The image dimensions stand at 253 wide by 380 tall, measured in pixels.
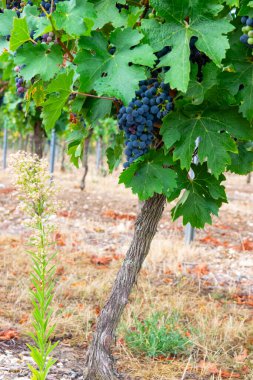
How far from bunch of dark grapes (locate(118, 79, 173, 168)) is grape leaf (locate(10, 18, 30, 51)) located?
47 cm

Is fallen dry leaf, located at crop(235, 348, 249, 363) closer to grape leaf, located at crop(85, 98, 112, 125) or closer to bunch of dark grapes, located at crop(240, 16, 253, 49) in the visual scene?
grape leaf, located at crop(85, 98, 112, 125)

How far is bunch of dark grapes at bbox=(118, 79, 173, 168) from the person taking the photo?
191cm

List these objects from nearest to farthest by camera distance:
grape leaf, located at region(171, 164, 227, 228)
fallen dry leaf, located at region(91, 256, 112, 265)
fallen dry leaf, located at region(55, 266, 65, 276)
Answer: grape leaf, located at region(171, 164, 227, 228)
fallen dry leaf, located at region(55, 266, 65, 276)
fallen dry leaf, located at region(91, 256, 112, 265)

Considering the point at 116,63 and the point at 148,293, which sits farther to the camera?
the point at 148,293

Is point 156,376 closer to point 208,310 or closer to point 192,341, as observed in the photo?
point 192,341

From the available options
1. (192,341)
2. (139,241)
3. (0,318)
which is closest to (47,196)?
(139,241)

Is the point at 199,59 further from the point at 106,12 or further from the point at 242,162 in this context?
the point at 242,162

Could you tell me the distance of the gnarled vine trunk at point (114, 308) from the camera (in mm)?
2549

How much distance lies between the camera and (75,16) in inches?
63.9

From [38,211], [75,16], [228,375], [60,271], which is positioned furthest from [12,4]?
[60,271]

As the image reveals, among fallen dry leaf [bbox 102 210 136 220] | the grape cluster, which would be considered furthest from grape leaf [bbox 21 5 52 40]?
fallen dry leaf [bbox 102 210 136 220]

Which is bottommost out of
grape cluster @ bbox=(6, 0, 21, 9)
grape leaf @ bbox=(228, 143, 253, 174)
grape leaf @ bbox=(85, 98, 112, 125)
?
grape leaf @ bbox=(228, 143, 253, 174)

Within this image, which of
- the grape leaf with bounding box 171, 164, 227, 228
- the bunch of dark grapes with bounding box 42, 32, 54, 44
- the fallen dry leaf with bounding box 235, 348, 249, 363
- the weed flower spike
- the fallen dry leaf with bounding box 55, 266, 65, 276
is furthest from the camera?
the fallen dry leaf with bounding box 55, 266, 65, 276

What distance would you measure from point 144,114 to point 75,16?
48 centimetres
